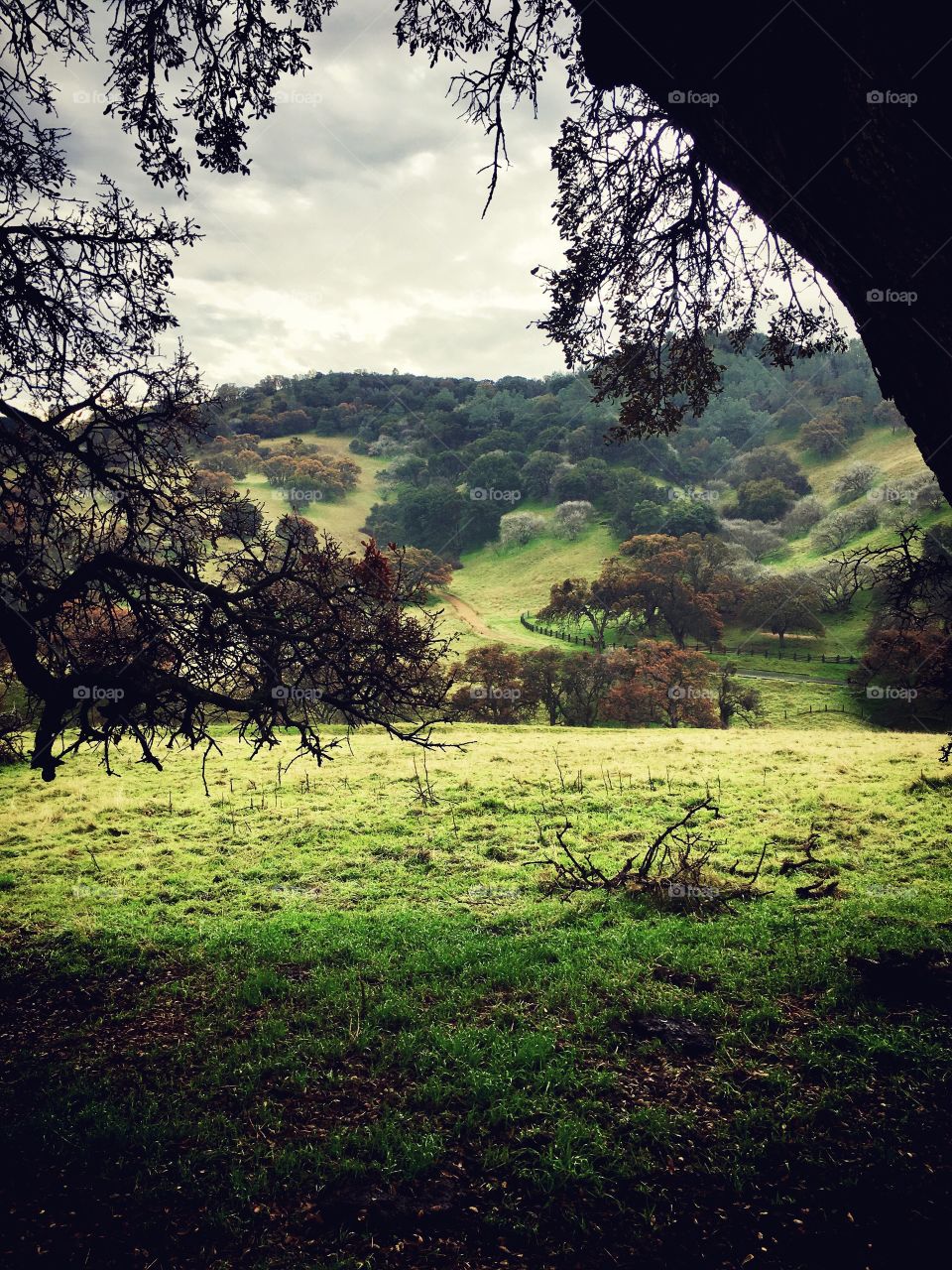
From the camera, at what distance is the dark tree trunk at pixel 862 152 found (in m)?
2.33

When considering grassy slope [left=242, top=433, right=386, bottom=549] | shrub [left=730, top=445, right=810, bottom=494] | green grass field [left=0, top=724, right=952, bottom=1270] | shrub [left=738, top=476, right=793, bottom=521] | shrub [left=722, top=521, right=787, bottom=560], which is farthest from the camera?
shrub [left=730, top=445, right=810, bottom=494]

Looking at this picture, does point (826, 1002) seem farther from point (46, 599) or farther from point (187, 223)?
point (187, 223)

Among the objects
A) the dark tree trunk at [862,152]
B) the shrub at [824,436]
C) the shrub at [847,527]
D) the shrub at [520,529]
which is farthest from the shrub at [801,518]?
the dark tree trunk at [862,152]

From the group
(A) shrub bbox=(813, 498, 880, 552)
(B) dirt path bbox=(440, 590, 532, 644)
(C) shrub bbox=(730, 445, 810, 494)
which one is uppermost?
(C) shrub bbox=(730, 445, 810, 494)

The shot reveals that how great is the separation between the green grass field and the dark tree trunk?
14.6 ft

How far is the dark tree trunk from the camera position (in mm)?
2332

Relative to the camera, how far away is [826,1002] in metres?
6.04

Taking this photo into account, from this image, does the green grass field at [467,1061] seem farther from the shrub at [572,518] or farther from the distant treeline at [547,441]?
the shrub at [572,518]

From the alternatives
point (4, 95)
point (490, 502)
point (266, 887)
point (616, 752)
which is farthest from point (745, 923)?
point (490, 502)

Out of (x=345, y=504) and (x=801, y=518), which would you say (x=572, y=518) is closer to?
(x=801, y=518)

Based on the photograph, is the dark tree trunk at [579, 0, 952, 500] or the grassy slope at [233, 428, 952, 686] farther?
the grassy slope at [233, 428, 952, 686]

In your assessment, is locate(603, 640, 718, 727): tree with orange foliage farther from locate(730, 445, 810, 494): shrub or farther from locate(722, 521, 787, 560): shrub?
locate(730, 445, 810, 494): shrub

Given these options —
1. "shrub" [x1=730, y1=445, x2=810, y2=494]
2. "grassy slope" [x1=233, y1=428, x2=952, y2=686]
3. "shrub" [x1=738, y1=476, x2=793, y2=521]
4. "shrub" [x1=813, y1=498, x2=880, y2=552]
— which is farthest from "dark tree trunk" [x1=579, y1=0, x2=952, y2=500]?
"shrub" [x1=730, y1=445, x2=810, y2=494]

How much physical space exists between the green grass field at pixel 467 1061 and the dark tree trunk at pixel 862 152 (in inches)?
175
